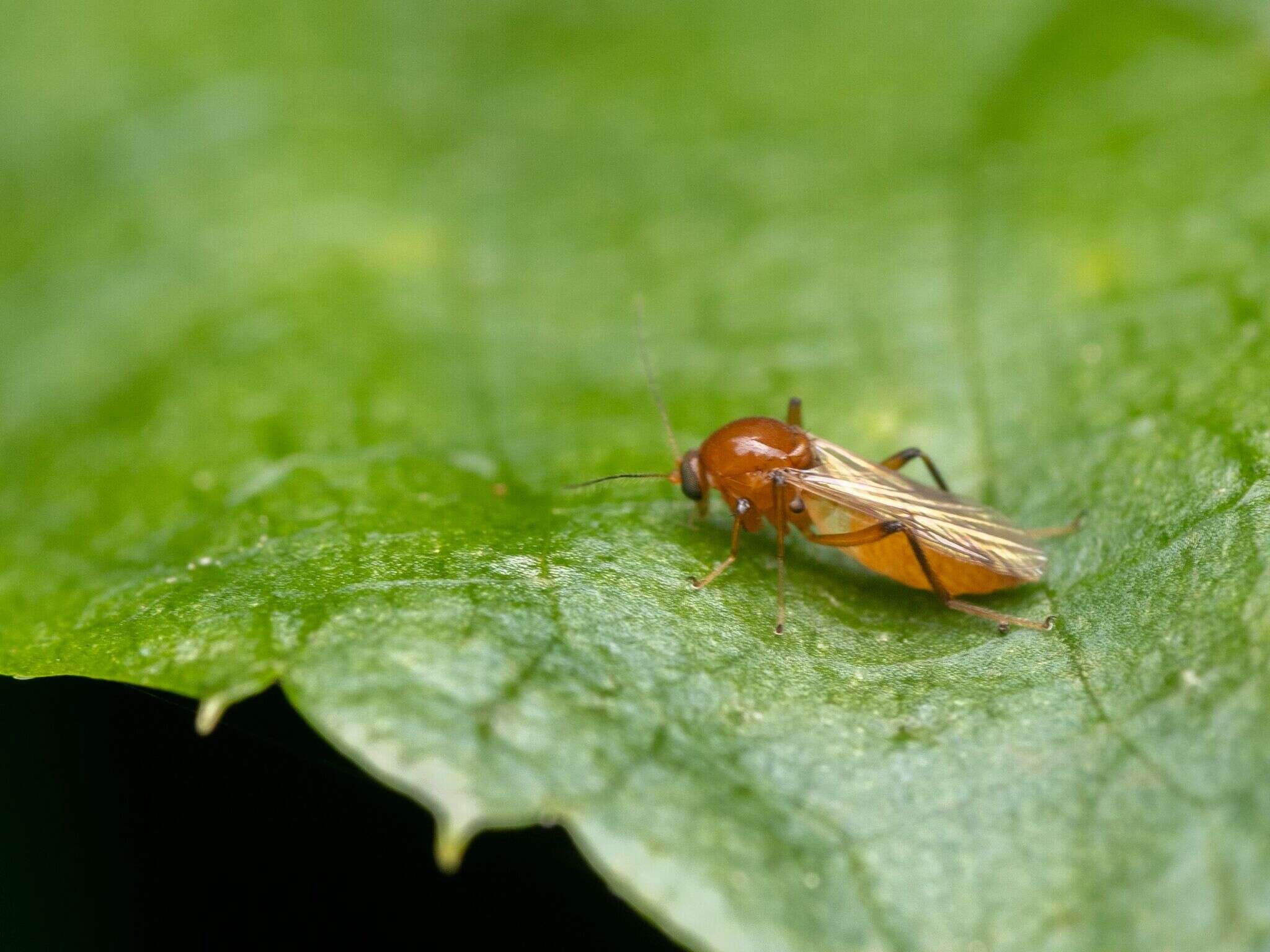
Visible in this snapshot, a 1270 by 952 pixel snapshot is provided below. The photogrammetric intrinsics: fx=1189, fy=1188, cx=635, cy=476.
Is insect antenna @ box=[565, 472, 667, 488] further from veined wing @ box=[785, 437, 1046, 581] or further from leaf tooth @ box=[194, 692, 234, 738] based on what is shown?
leaf tooth @ box=[194, 692, 234, 738]

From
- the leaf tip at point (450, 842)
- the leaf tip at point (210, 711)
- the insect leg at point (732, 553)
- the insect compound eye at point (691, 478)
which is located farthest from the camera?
the insect compound eye at point (691, 478)

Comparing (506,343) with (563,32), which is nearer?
(506,343)

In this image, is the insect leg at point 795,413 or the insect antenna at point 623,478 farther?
the insect leg at point 795,413

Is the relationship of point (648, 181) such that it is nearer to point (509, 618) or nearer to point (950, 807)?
point (509, 618)

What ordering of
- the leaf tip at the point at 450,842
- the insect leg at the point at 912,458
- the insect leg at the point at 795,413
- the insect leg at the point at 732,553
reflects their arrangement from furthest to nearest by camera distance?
the insect leg at the point at 795,413, the insect leg at the point at 912,458, the insect leg at the point at 732,553, the leaf tip at the point at 450,842

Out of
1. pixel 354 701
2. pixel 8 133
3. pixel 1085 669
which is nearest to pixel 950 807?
pixel 1085 669

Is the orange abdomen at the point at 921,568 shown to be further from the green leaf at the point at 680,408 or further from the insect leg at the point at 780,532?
the insect leg at the point at 780,532

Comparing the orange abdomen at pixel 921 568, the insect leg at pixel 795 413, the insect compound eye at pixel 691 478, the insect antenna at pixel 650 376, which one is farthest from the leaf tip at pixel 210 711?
the insect leg at pixel 795 413
